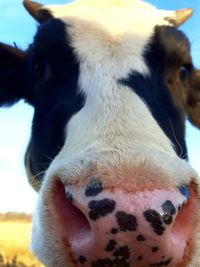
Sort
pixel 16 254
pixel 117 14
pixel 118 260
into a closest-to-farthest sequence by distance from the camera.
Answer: pixel 118 260
pixel 117 14
pixel 16 254

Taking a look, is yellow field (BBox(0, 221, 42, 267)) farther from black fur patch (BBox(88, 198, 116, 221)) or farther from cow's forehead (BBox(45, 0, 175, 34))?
black fur patch (BBox(88, 198, 116, 221))

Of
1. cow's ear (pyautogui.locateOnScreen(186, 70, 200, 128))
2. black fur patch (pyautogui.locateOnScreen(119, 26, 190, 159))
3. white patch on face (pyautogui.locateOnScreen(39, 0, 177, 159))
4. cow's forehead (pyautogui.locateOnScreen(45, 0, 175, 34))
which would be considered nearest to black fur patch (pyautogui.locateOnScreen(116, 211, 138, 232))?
white patch on face (pyautogui.locateOnScreen(39, 0, 177, 159))

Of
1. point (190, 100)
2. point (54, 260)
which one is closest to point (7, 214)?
point (190, 100)

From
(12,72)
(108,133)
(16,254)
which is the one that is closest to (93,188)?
(108,133)

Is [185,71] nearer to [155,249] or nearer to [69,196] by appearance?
[69,196]

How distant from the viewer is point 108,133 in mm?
3564

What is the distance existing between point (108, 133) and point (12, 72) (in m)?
2.20

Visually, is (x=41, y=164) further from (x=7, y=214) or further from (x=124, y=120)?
(x=7, y=214)

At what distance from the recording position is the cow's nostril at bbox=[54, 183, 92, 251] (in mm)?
3283

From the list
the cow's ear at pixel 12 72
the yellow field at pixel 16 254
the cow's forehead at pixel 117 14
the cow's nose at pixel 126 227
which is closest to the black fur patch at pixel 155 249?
the cow's nose at pixel 126 227

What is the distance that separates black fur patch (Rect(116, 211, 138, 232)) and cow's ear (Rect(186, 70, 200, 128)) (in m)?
2.95

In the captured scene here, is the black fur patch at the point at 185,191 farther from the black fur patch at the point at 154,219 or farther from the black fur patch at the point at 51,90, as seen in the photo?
the black fur patch at the point at 51,90

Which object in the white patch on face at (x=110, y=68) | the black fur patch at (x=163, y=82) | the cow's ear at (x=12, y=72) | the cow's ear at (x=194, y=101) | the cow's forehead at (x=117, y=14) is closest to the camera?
the white patch on face at (x=110, y=68)

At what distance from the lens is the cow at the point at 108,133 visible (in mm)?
3152
